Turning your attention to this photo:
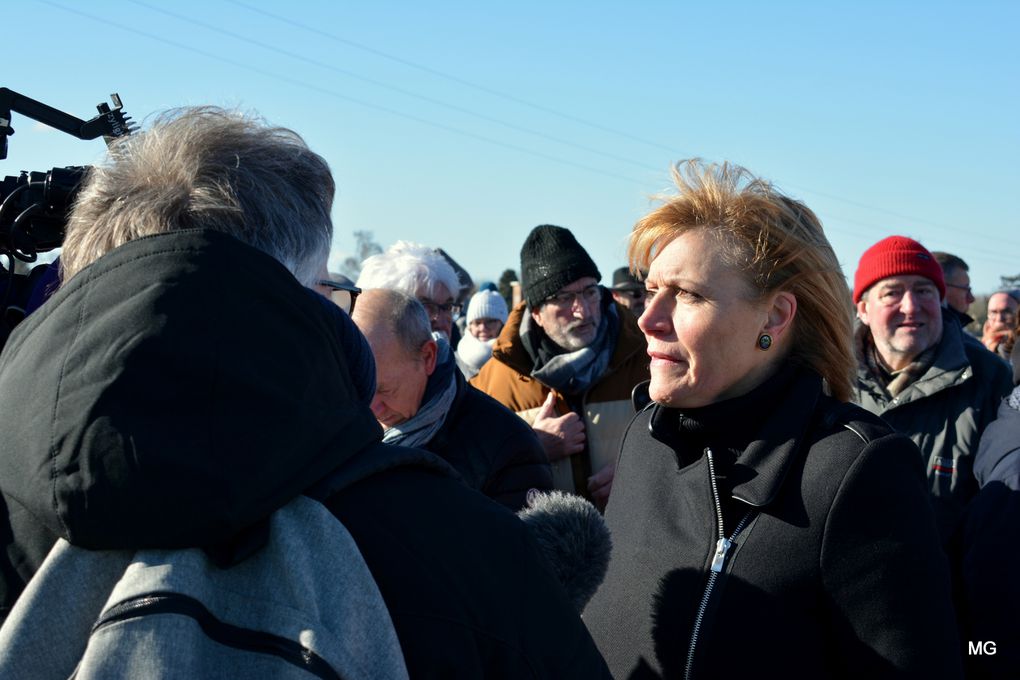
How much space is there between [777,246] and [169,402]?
5.25 feet

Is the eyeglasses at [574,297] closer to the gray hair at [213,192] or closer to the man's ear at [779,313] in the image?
the man's ear at [779,313]

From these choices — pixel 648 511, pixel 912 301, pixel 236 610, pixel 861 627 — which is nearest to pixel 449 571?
pixel 236 610

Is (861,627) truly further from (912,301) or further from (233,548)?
(912,301)

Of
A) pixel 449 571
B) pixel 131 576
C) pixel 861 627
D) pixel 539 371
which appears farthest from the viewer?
pixel 539 371

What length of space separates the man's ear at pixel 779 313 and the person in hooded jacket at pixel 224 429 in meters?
1.18

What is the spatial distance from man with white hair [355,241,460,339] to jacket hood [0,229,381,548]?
136 inches

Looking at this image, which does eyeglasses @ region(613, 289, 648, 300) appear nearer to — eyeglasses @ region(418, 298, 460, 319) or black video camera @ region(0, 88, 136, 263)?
eyeglasses @ region(418, 298, 460, 319)

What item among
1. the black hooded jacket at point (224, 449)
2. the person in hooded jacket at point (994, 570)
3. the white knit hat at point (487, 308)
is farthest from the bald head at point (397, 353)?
the white knit hat at point (487, 308)

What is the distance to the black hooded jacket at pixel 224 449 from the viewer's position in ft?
3.19

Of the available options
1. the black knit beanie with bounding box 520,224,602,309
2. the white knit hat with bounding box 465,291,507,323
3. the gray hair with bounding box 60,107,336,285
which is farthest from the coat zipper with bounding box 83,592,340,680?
the white knit hat with bounding box 465,291,507,323

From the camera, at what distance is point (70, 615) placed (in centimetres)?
98

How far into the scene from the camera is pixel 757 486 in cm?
200

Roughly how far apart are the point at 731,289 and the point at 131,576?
5.23ft

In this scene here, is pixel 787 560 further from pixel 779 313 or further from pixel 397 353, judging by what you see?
pixel 397 353
